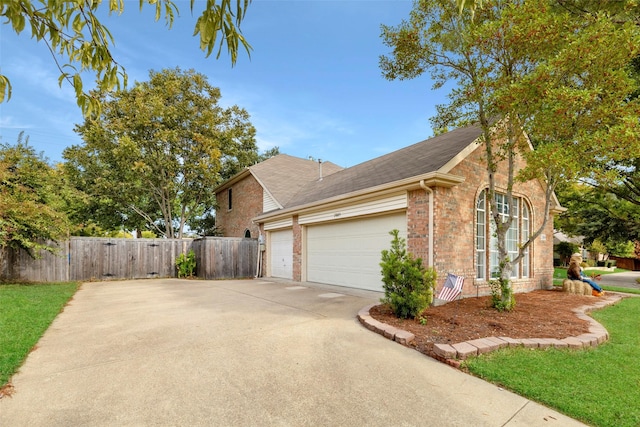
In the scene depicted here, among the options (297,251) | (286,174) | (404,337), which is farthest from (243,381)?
(286,174)

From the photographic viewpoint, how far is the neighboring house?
756 cm

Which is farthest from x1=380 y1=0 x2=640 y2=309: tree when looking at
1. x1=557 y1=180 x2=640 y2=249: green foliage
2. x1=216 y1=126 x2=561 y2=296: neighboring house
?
x1=557 y1=180 x2=640 y2=249: green foliage

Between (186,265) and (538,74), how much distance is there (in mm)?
14218

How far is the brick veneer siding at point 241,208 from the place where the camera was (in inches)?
645

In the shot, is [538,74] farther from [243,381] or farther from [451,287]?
[243,381]

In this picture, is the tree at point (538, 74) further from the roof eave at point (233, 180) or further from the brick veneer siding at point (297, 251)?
the roof eave at point (233, 180)

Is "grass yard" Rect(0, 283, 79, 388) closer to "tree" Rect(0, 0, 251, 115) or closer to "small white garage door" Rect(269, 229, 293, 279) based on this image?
"tree" Rect(0, 0, 251, 115)

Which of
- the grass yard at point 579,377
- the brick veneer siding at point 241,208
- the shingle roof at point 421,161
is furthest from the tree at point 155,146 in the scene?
the grass yard at point 579,377

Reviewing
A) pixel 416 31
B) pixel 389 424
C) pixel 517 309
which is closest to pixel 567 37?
pixel 416 31

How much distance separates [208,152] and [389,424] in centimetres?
1669

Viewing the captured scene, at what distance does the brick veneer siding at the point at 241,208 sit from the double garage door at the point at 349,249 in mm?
3897

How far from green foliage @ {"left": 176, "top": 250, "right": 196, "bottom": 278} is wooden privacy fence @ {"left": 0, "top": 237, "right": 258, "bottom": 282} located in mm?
225

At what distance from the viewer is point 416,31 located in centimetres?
694

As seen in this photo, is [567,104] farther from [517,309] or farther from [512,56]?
[517,309]
